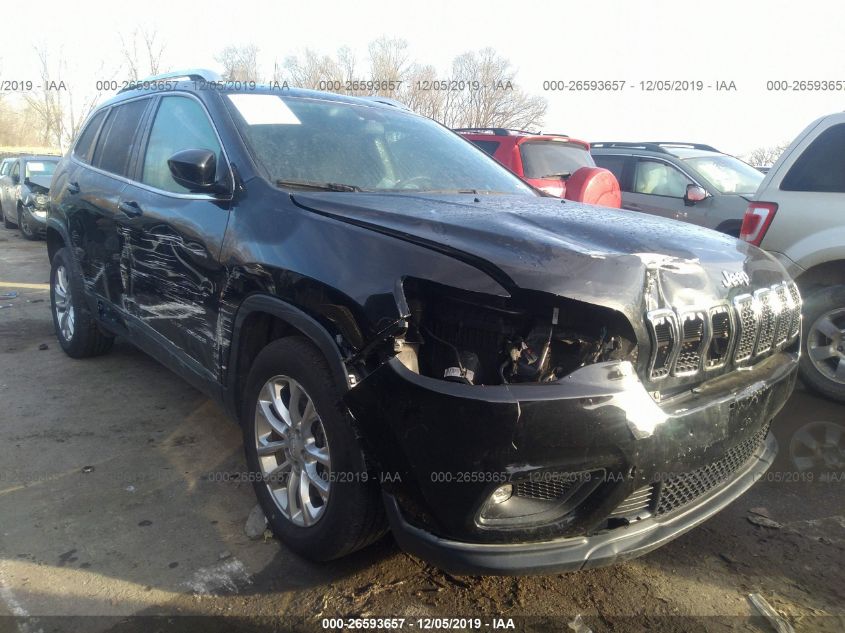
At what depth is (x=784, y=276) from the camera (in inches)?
105

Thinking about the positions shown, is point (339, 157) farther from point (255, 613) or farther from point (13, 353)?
point (13, 353)

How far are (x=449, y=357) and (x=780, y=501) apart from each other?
7.00 feet

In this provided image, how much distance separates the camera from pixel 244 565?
2.50 meters

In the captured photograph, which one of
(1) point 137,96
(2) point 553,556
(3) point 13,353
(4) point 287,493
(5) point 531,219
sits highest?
(1) point 137,96

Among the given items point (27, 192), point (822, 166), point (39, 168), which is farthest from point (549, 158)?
point (39, 168)

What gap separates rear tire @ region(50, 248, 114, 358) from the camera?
15.0 feet

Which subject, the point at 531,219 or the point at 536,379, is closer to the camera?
the point at 536,379

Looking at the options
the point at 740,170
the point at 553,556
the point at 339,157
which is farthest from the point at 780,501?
the point at 740,170

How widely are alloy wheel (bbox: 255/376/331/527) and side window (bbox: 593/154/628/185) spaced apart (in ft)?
24.2

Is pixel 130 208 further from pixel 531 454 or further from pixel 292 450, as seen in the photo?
pixel 531 454

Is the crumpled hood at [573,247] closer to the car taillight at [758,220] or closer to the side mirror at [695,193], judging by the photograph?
the car taillight at [758,220]

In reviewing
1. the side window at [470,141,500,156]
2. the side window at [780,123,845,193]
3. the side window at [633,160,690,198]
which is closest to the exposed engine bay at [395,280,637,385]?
the side window at [780,123,845,193]

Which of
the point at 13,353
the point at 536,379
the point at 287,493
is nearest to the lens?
the point at 536,379

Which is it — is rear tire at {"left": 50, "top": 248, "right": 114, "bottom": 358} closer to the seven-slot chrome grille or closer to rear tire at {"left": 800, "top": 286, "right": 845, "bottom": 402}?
the seven-slot chrome grille
